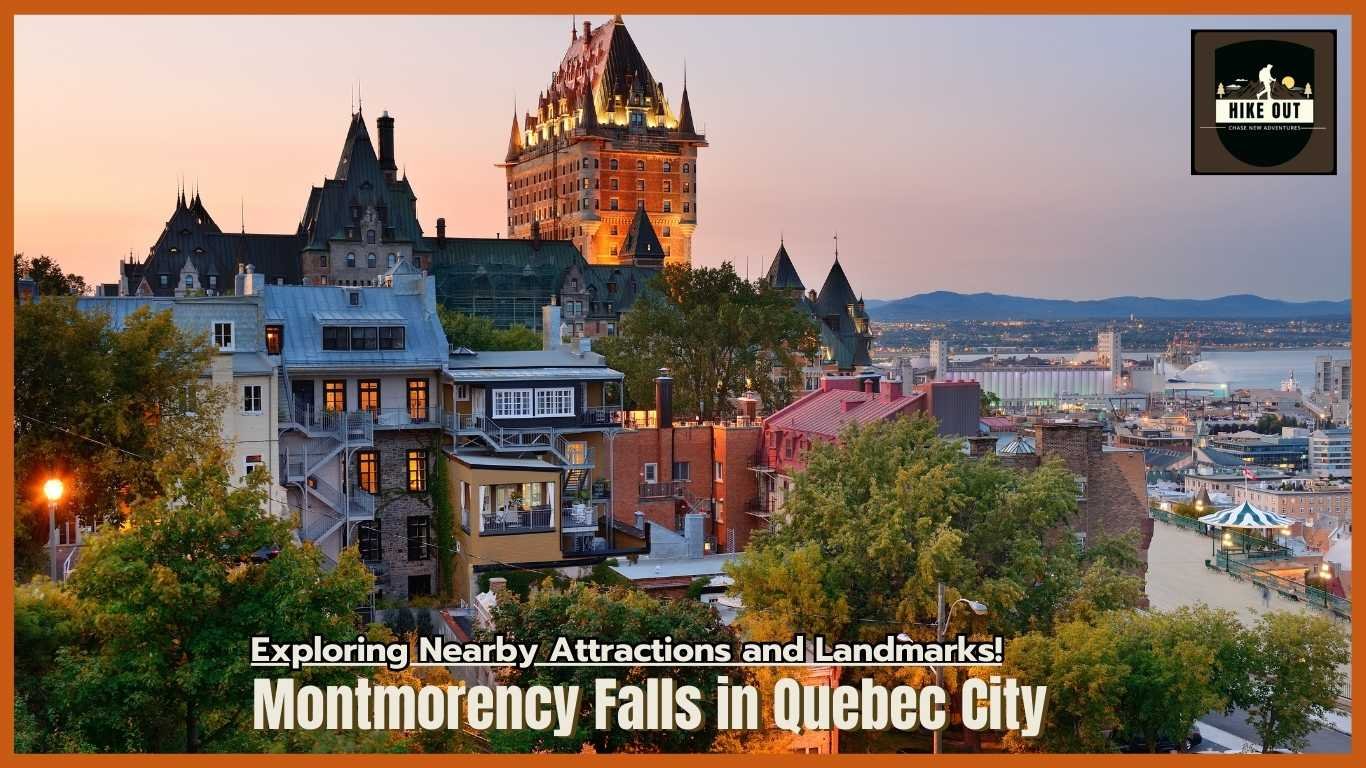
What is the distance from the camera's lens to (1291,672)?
29406 mm

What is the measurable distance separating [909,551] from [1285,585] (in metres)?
40.4

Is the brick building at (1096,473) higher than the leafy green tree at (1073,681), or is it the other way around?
the brick building at (1096,473)

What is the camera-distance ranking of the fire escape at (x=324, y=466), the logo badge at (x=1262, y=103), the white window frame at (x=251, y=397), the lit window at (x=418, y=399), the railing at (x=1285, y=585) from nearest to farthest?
the logo badge at (x=1262, y=103) < the white window frame at (x=251, y=397) < the fire escape at (x=324, y=466) < the lit window at (x=418, y=399) < the railing at (x=1285, y=585)

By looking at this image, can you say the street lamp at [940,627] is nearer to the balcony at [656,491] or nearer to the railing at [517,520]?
the railing at [517,520]

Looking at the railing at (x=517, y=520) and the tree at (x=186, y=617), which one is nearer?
the tree at (x=186, y=617)

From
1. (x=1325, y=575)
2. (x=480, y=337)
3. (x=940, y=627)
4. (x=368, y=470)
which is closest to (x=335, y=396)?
(x=368, y=470)

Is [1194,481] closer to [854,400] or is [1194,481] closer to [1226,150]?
[854,400]

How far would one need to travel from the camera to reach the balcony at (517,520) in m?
38.7

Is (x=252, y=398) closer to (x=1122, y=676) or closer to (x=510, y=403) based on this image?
(x=510, y=403)

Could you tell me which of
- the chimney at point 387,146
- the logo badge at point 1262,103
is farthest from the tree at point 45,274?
the chimney at point 387,146

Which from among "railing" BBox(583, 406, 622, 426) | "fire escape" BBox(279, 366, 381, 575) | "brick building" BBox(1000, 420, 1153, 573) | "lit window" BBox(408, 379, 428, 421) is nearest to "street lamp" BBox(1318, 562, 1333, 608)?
"brick building" BBox(1000, 420, 1153, 573)

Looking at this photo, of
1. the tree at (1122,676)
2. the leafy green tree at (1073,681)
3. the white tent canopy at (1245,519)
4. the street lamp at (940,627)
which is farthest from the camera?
the white tent canopy at (1245,519)

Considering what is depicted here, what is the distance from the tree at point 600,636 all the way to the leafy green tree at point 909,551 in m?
4.21

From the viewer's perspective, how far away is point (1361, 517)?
23.6 m
